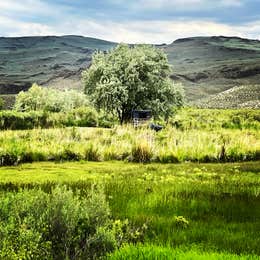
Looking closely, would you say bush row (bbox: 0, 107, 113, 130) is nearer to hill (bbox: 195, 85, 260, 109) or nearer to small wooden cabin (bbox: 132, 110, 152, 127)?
small wooden cabin (bbox: 132, 110, 152, 127)

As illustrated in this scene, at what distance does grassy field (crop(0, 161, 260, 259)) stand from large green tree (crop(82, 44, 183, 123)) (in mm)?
18925

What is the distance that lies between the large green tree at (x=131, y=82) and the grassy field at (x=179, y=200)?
18.9m

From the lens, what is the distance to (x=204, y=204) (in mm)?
11344

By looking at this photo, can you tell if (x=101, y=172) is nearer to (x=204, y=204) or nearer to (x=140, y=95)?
(x=204, y=204)

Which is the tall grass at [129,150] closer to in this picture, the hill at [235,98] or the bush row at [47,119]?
the bush row at [47,119]

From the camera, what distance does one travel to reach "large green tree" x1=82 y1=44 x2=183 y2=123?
37344mm

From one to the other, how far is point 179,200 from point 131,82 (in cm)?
2611

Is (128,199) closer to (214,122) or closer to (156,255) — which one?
(156,255)

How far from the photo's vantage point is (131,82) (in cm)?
3725

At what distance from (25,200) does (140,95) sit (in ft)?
102

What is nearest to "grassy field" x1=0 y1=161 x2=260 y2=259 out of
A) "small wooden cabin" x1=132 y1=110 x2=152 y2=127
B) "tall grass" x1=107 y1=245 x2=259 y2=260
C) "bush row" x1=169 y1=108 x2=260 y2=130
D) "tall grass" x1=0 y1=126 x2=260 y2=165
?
"tall grass" x1=107 y1=245 x2=259 y2=260

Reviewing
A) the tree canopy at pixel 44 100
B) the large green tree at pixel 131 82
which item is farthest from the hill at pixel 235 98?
the large green tree at pixel 131 82

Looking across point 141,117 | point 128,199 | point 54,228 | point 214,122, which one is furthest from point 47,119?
point 54,228

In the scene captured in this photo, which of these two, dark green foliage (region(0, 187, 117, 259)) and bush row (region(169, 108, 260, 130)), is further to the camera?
bush row (region(169, 108, 260, 130))
